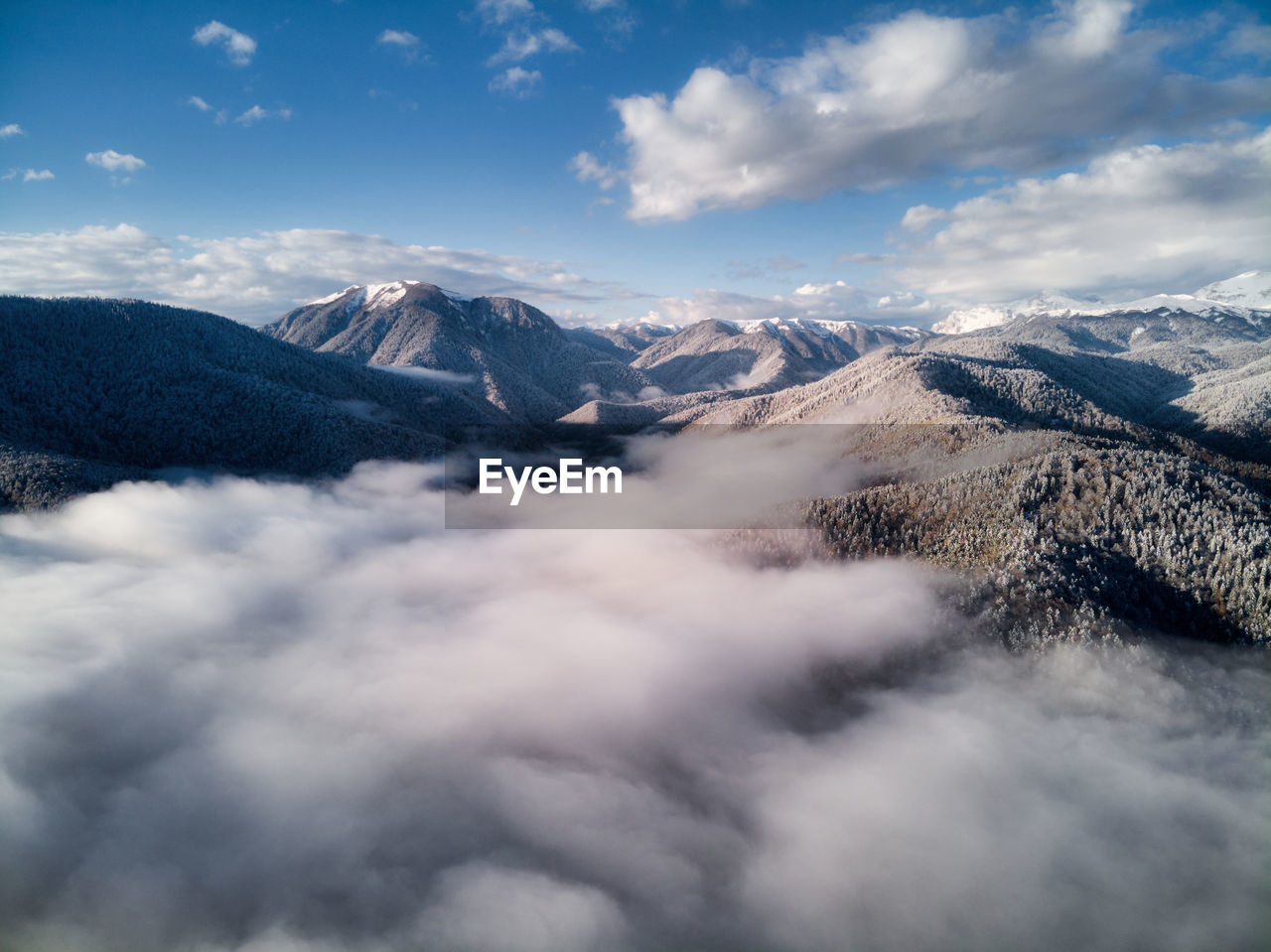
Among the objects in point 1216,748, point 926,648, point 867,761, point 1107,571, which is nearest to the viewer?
point 1216,748

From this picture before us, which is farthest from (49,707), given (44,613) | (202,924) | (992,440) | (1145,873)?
(992,440)

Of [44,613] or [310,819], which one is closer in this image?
[310,819]

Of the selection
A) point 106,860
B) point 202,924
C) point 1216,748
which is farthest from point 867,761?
point 106,860

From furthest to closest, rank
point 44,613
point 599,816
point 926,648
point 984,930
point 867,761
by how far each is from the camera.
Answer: point 44,613 → point 926,648 → point 867,761 → point 599,816 → point 984,930

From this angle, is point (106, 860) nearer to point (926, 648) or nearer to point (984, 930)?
point (984, 930)

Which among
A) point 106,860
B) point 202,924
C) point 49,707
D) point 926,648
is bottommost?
point 202,924

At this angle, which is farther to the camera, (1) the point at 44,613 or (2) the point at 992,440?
(2) the point at 992,440

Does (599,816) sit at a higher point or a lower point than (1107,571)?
lower

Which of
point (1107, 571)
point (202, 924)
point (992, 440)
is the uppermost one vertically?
point (992, 440)

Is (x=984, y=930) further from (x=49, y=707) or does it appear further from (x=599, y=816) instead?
(x=49, y=707)
